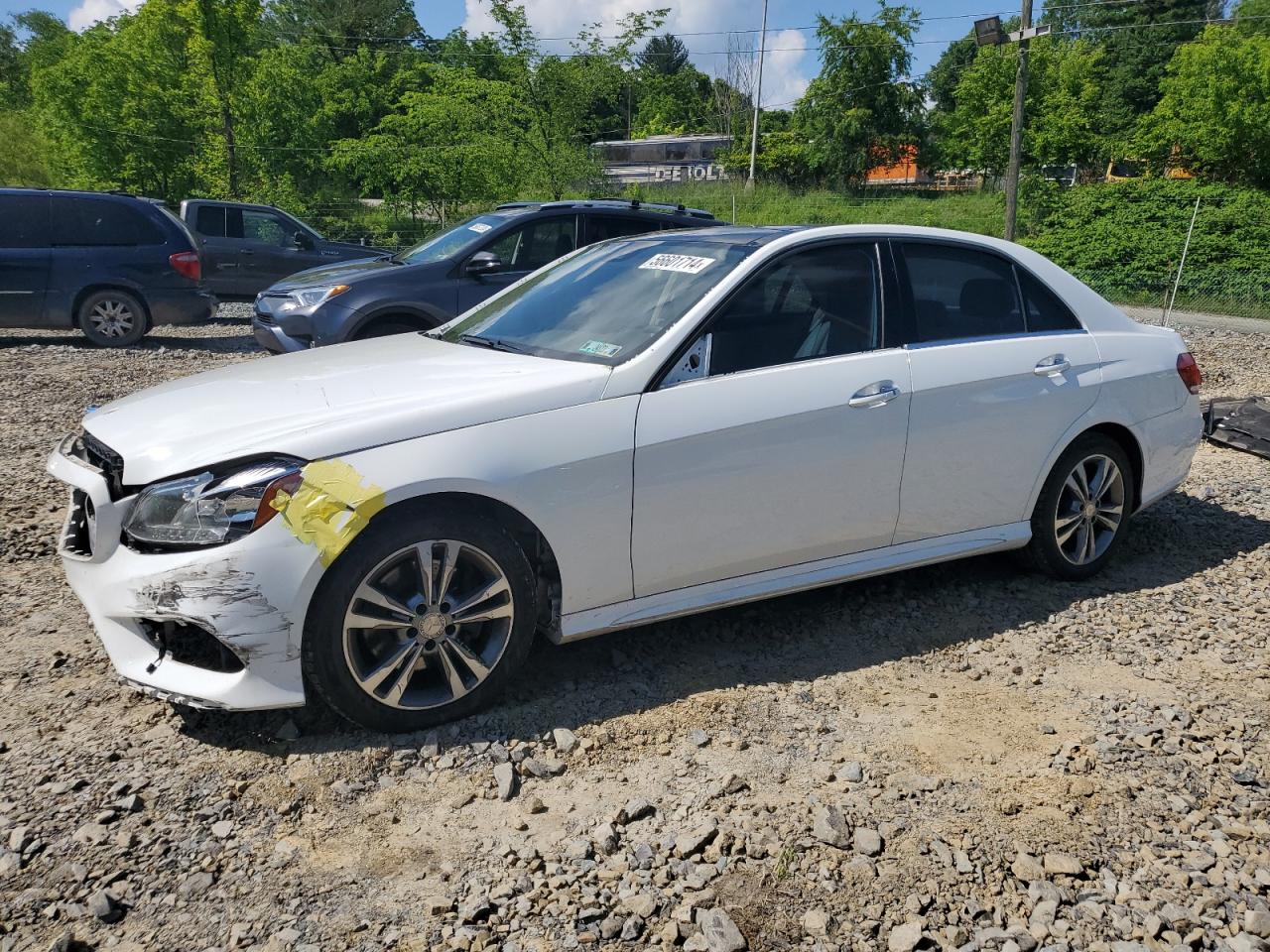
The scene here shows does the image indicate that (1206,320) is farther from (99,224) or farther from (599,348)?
(599,348)

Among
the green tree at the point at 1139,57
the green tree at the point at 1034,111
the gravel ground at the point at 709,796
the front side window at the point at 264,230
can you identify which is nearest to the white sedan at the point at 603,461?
the gravel ground at the point at 709,796

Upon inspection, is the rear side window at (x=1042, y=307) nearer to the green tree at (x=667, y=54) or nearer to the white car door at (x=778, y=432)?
the white car door at (x=778, y=432)

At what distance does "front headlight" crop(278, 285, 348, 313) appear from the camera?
8891 millimetres

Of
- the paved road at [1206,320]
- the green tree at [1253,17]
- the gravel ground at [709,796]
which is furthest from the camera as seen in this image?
the green tree at [1253,17]

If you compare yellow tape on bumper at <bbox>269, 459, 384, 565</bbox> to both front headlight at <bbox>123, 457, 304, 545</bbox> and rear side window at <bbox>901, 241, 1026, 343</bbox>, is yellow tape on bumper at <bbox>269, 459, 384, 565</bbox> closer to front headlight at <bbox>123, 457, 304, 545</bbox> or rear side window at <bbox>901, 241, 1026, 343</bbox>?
front headlight at <bbox>123, 457, 304, 545</bbox>

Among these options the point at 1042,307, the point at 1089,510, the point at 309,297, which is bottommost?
the point at 1089,510

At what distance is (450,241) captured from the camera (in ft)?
31.0

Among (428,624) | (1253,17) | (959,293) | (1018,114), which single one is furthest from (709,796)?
(1253,17)

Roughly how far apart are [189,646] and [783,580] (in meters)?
2.18

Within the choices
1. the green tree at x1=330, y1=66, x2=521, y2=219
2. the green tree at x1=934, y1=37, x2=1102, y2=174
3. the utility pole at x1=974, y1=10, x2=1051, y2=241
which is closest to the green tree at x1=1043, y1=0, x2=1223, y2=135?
the green tree at x1=934, y1=37, x2=1102, y2=174

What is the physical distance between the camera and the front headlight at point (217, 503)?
3.13 meters

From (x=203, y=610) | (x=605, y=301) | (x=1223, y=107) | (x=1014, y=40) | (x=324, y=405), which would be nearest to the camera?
(x=203, y=610)

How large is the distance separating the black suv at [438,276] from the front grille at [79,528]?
532cm

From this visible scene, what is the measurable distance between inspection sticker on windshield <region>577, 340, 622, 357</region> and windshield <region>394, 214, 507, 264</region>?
557cm
